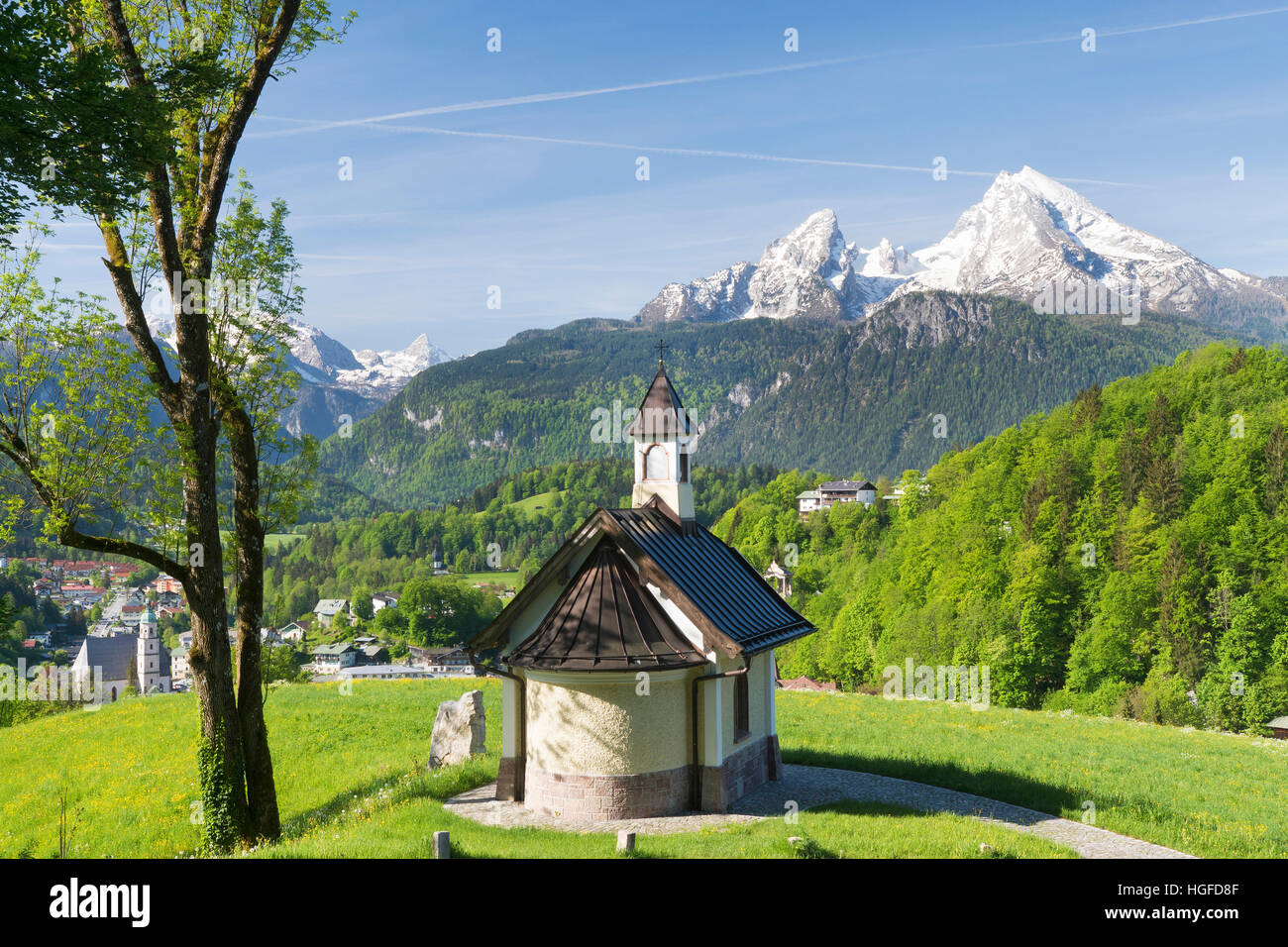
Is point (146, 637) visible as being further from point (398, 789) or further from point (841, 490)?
point (841, 490)

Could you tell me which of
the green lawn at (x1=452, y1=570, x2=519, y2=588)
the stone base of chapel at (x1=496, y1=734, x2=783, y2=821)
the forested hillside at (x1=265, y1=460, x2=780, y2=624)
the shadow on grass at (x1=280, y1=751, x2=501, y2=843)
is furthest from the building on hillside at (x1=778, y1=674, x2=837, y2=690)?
the forested hillside at (x1=265, y1=460, x2=780, y2=624)

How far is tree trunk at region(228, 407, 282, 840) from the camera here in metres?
16.4

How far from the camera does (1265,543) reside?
5600 cm

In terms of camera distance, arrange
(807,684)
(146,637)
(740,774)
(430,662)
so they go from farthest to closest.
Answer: (146,637) → (430,662) → (807,684) → (740,774)

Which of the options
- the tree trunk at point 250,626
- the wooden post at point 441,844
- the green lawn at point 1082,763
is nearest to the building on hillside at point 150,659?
the green lawn at point 1082,763

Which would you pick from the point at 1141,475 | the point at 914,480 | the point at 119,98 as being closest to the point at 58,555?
the point at 914,480

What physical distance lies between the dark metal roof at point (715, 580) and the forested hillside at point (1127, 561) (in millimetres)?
41795

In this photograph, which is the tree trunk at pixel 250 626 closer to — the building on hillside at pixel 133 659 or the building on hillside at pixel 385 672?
the building on hillside at pixel 133 659

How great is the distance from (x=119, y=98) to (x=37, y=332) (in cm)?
491

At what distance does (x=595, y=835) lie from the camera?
15.8 meters

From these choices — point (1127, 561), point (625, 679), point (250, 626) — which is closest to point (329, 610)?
point (1127, 561)

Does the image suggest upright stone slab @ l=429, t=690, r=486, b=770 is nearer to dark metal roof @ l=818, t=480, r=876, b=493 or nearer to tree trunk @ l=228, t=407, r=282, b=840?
tree trunk @ l=228, t=407, r=282, b=840

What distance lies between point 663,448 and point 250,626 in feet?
30.2

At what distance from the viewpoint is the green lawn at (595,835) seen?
14.8 metres
